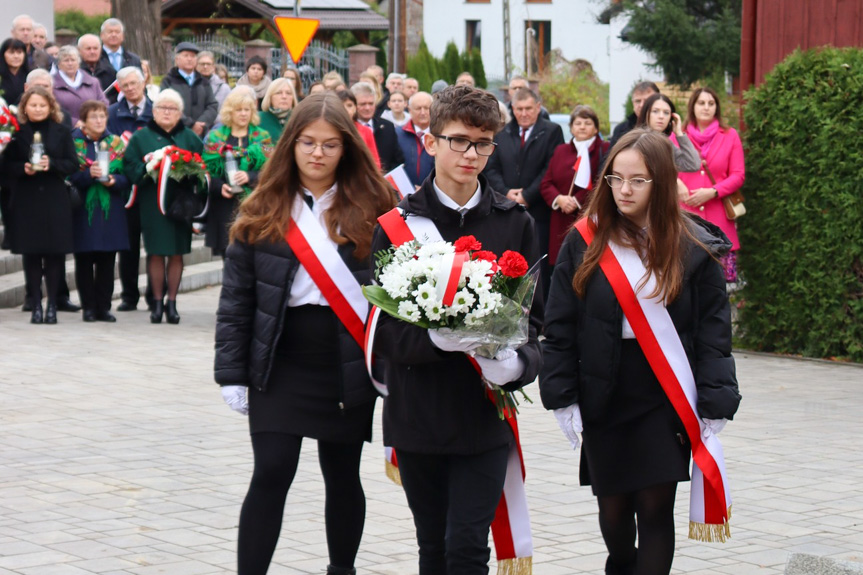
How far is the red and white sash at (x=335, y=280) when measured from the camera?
15.6 feet

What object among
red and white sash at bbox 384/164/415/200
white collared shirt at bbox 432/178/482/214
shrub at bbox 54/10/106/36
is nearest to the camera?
white collared shirt at bbox 432/178/482/214

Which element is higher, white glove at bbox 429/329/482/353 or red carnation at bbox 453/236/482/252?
red carnation at bbox 453/236/482/252

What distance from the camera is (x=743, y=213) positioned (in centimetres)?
1154

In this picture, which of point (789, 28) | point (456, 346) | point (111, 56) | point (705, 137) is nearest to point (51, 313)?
point (111, 56)

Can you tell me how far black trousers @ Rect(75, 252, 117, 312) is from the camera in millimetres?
13078

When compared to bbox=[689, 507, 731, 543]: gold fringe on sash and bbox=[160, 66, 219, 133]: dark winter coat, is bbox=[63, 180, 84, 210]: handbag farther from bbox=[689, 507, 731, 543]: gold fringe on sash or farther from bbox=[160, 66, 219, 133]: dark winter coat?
bbox=[689, 507, 731, 543]: gold fringe on sash

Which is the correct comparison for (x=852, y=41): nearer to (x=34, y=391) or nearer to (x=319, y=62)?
→ (x=34, y=391)

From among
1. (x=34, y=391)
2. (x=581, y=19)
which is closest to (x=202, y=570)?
(x=34, y=391)

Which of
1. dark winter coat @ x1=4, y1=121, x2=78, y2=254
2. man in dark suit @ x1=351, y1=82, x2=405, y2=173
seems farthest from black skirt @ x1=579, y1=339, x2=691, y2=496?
dark winter coat @ x1=4, y1=121, x2=78, y2=254

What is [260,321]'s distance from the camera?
4.77 meters

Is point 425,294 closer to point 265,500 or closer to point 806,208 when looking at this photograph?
point 265,500

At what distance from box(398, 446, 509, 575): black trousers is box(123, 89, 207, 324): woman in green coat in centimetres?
860

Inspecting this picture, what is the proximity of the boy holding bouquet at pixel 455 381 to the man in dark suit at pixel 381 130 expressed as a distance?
346 inches

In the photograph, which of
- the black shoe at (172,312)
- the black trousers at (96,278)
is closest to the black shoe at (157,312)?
the black shoe at (172,312)
